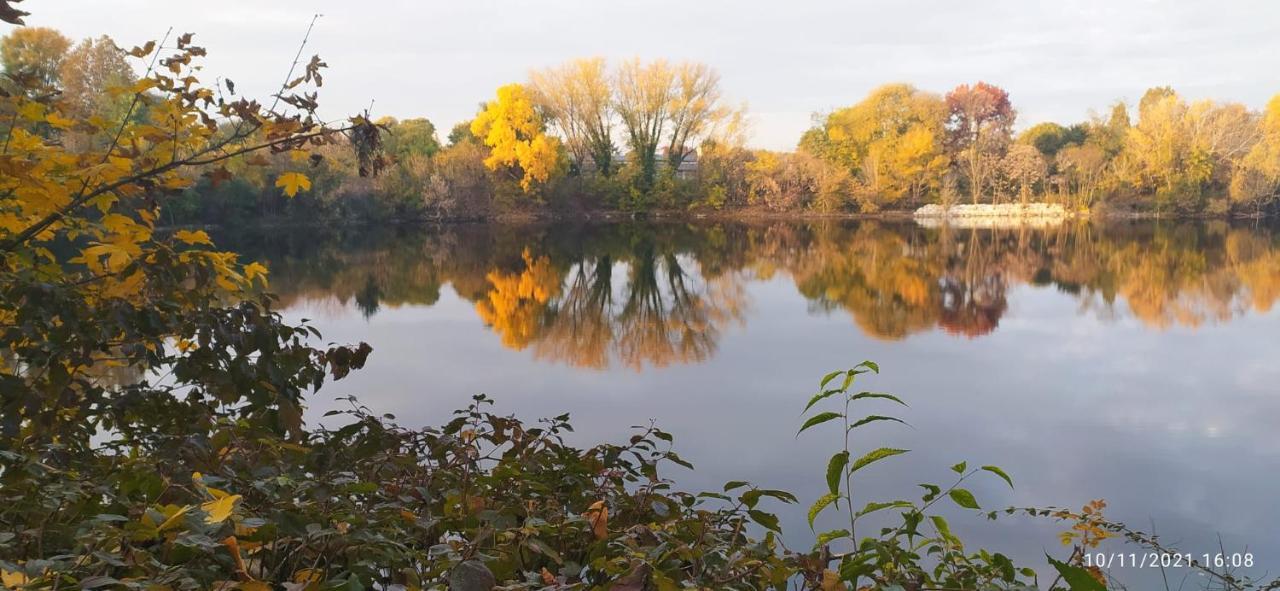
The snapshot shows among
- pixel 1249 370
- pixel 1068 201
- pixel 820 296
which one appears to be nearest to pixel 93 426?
pixel 1249 370

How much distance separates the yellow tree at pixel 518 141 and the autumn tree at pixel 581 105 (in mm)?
2079

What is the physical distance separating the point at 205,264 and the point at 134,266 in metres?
0.16

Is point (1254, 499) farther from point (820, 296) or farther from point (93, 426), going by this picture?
point (820, 296)

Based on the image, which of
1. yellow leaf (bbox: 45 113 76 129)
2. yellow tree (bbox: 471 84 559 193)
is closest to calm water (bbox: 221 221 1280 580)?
yellow leaf (bbox: 45 113 76 129)

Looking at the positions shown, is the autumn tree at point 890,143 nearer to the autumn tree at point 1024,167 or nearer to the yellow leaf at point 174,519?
the autumn tree at point 1024,167

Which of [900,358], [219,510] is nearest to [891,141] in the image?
[900,358]

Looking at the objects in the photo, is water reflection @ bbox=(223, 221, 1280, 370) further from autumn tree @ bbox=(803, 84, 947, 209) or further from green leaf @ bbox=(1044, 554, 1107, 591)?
autumn tree @ bbox=(803, 84, 947, 209)

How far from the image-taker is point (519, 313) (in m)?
12.0

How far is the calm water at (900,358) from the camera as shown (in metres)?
5.24

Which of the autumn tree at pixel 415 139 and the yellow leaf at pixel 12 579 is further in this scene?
the autumn tree at pixel 415 139

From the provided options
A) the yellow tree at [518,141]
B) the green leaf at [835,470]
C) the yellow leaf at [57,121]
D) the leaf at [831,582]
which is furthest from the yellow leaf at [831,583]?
the yellow tree at [518,141]

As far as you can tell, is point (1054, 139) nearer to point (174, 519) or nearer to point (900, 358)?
point (900, 358)

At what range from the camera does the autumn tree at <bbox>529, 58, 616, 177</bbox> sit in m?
38.4

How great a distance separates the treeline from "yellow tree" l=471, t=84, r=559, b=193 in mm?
61
